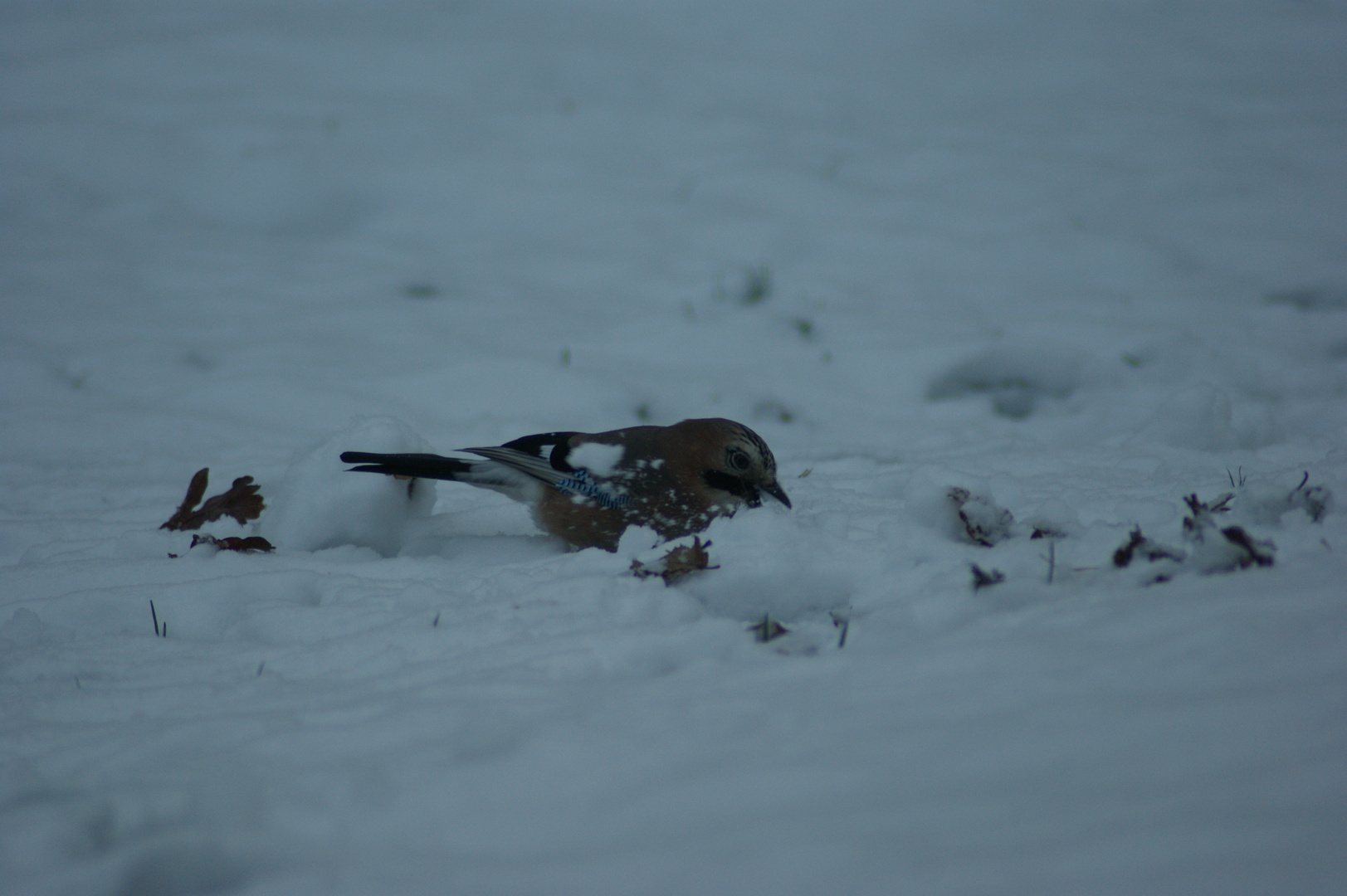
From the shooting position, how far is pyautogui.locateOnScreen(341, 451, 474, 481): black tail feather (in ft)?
10.6

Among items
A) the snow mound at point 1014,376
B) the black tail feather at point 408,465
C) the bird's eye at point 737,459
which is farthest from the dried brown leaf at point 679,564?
the snow mound at point 1014,376

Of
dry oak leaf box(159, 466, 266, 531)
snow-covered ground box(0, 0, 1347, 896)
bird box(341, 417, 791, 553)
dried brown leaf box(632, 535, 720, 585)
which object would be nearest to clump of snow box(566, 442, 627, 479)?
bird box(341, 417, 791, 553)

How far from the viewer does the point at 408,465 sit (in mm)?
3299

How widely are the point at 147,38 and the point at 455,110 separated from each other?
301 cm

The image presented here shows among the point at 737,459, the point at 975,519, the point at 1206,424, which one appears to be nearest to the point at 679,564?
the point at 975,519

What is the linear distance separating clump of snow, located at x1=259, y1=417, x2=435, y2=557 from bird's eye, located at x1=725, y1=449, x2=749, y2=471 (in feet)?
3.86

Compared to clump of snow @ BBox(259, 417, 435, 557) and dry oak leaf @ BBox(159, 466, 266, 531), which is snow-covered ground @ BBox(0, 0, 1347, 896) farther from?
dry oak leaf @ BBox(159, 466, 266, 531)

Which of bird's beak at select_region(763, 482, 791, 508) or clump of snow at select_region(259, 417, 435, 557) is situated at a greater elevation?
bird's beak at select_region(763, 482, 791, 508)

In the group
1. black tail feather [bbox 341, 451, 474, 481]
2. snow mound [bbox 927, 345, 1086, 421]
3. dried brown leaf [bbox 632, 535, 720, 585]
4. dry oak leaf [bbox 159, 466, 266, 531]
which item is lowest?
dried brown leaf [bbox 632, 535, 720, 585]

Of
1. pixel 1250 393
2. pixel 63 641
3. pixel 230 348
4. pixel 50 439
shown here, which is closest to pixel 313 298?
pixel 230 348

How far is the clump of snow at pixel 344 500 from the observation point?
10.6ft

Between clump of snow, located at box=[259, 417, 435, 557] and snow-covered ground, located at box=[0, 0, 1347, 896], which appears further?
clump of snow, located at box=[259, 417, 435, 557]

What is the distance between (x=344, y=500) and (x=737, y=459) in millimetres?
1406

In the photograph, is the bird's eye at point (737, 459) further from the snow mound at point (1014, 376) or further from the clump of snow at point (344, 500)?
the snow mound at point (1014, 376)
